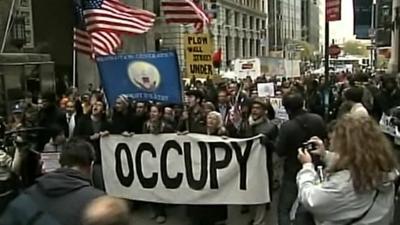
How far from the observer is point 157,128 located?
868cm

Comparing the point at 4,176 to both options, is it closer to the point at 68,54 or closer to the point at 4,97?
the point at 4,97

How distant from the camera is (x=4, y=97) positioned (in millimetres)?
17953

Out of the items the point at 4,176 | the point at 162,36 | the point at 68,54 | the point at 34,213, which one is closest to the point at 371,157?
the point at 34,213

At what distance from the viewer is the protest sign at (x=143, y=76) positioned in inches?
375

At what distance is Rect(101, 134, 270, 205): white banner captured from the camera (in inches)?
309

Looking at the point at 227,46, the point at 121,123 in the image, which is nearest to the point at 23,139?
the point at 121,123

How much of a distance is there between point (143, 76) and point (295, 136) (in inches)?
137

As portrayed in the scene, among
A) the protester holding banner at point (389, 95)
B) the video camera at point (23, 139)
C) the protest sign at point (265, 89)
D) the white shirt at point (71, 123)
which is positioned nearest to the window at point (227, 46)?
the protest sign at point (265, 89)

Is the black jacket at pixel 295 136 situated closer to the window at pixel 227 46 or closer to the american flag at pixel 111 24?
the american flag at pixel 111 24

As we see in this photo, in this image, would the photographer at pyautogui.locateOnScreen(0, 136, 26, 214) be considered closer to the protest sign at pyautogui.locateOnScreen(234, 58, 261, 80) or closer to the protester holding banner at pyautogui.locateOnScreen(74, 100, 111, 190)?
the protester holding banner at pyautogui.locateOnScreen(74, 100, 111, 190)

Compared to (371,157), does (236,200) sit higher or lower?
lower

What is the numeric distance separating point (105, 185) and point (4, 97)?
32.5 feet

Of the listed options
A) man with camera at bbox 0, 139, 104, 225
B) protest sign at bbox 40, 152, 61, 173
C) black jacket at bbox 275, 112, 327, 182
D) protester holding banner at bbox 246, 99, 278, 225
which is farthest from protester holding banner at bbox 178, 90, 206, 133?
man with camera at bbox 0, 139, 104, 225

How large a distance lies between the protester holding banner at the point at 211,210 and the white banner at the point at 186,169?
184mm
